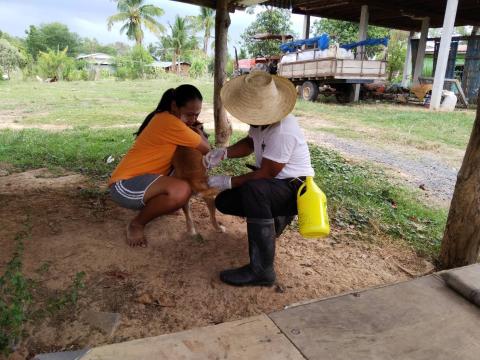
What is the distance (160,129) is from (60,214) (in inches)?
52.9

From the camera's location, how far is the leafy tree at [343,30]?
21.9 metres

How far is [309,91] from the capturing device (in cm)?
1495

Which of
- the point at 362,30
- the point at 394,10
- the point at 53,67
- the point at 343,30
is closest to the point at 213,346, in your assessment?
the point at 362,30

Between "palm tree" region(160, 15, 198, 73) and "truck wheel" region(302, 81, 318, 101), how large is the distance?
21.5 m

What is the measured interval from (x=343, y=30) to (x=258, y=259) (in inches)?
881

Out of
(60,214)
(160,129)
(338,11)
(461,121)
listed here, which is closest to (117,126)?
(60,214)

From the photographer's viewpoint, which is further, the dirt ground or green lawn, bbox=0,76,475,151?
green lawn, bbox=0,76,475,151

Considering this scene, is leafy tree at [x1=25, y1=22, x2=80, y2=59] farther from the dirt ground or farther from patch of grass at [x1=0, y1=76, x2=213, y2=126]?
the dirt ground

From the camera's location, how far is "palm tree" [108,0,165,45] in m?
32.5

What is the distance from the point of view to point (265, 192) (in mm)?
2393

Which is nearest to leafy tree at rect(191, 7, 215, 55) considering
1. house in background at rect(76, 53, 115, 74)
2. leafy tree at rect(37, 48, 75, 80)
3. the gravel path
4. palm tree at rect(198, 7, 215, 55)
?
palm tree at rect(198, 7, 215, 55)

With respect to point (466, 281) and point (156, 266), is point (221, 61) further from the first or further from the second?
point (466, 281)

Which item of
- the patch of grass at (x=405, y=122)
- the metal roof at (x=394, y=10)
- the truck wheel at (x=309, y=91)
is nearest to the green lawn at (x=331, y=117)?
the patch of grass at (x=405, y=122)

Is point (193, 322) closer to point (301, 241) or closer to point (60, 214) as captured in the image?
point (301, 241)
